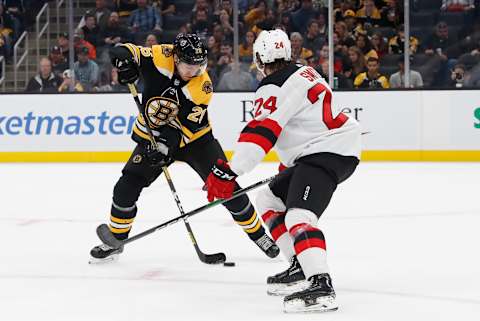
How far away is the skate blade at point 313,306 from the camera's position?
326 centimetres

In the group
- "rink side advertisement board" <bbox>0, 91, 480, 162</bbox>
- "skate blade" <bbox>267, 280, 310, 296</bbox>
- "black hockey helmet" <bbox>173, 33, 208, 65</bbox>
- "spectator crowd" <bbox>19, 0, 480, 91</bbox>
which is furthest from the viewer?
A: "spectator crowd" <bbox>19, 0, 480, 91</bbox>

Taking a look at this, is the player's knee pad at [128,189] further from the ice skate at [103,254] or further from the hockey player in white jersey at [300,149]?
the hockey player in white jersey at [300,149]

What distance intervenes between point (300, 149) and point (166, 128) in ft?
3.29

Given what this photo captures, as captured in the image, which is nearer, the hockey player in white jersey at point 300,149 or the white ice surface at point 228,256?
the hockey player in white jersey at point 300,149

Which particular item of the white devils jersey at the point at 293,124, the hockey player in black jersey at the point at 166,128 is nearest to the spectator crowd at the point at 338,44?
the hockey player in black jersey at the point at 166,128

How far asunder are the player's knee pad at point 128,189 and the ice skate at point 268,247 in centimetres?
56

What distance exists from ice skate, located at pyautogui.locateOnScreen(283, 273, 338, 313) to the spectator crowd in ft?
17.0

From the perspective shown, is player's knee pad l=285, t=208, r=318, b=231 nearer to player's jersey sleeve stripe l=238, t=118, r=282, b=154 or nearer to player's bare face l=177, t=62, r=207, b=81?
player's jersey sleeve stripe l=238, t=118, r=282, b=154

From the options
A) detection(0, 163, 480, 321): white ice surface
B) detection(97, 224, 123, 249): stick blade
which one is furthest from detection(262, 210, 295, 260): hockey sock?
detection(97, 224, 123, 249): stick blade

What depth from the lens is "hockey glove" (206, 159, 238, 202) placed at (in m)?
3.36

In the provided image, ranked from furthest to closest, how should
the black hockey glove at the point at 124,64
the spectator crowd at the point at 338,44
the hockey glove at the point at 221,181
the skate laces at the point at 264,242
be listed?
the spectator crowd at the point at 338,44 < the skate laces at the point at 264,242 < the black hockey glove at the point at 124,64 < the hockey glove at the point at 221,181

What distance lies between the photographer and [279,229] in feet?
11.9

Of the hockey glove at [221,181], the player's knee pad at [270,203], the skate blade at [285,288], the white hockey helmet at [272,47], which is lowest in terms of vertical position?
the skate blade at [285,288]

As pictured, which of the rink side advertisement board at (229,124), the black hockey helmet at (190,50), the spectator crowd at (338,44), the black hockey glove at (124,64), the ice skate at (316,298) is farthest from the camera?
the spectator crowd at (338,44)
